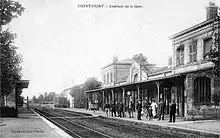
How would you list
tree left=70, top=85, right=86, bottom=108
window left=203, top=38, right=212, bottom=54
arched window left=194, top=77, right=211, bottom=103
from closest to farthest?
1. arched window left=194, top=77, right=211, bottom=103
2. window left=203, top=38, right=212, bottom=54
3. tree left=70, top=85, right=86, bottom=108

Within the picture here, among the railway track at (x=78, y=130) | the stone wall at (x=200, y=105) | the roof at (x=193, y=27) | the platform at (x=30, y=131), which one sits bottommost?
the railway track at (x=78, y=130)

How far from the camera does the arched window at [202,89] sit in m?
21.3

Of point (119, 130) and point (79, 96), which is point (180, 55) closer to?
point (119, 130)

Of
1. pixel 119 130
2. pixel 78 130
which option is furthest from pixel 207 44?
pixel 78 130

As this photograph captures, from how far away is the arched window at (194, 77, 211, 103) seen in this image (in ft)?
69.9

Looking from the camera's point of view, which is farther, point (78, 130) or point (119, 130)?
point (78, 130)

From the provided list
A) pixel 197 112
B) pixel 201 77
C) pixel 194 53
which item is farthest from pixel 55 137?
pixel 194 53

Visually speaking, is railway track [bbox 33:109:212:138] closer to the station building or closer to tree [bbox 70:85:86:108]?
the station building

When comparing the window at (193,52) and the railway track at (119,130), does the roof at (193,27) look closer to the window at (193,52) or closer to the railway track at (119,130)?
the window at (193,52)

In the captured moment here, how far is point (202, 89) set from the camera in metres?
21.5

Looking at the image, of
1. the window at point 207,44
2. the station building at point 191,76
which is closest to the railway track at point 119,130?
the station building at point 191,76

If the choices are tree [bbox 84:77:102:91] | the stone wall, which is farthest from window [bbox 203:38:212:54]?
tree [bbox 84:77:102:91]

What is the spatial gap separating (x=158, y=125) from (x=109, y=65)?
116 feet

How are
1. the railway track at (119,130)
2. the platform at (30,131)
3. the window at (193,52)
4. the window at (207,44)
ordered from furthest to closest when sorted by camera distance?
the window at (193,52)
the window at (207,44)
the railway track at (119,130)
the platform at (30,131)
